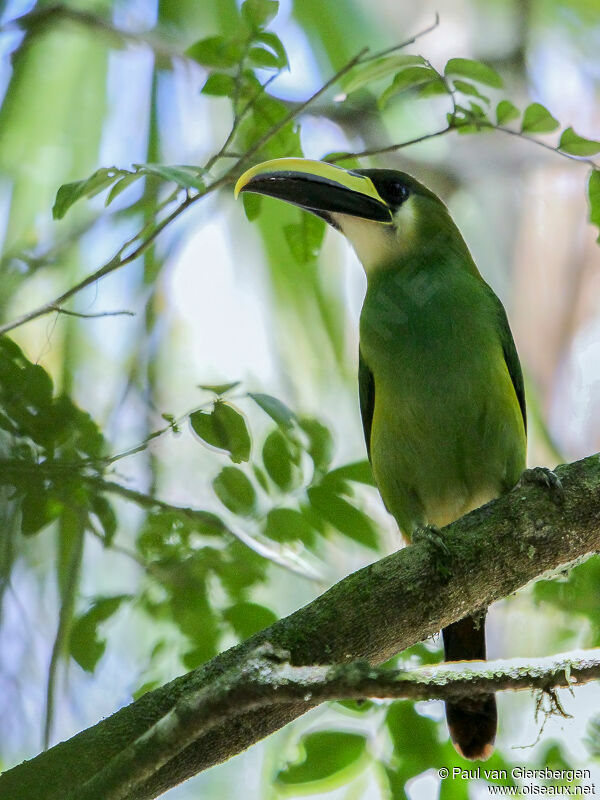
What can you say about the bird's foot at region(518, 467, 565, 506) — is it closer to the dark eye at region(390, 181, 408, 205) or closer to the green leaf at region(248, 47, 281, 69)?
the green leaf at region(248, 47, 281, 69)

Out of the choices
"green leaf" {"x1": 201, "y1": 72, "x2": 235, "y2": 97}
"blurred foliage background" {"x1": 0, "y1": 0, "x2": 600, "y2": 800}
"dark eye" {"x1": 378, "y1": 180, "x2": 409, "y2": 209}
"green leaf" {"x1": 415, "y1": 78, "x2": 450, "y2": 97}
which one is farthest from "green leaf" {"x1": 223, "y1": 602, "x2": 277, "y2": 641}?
"dark eye" {"x1": 378, "y1": 180, "x2": 409, "y2": 209}

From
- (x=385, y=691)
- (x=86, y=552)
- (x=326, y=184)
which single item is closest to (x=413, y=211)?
(x=326, y=184)

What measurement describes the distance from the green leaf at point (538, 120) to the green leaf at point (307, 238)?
2.19ft

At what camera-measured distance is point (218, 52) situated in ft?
7.38

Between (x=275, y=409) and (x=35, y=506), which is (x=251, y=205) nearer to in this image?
(x=275, y=409)

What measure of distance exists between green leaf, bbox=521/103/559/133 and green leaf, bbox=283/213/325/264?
2.19ft

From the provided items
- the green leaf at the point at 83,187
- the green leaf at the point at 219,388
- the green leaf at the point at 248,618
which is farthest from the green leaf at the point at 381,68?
the green leaf at the point at 248,618

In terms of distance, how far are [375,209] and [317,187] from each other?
364 mm

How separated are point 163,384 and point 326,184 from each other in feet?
2.77

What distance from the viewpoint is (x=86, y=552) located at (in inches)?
93.1

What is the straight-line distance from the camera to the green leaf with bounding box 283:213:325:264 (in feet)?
8.79

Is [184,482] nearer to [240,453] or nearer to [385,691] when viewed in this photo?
[240,453]

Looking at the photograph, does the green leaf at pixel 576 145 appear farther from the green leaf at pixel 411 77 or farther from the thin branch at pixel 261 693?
the thin branch at pixel 261 693

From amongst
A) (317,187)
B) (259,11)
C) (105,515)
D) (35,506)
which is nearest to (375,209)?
(317,187)
